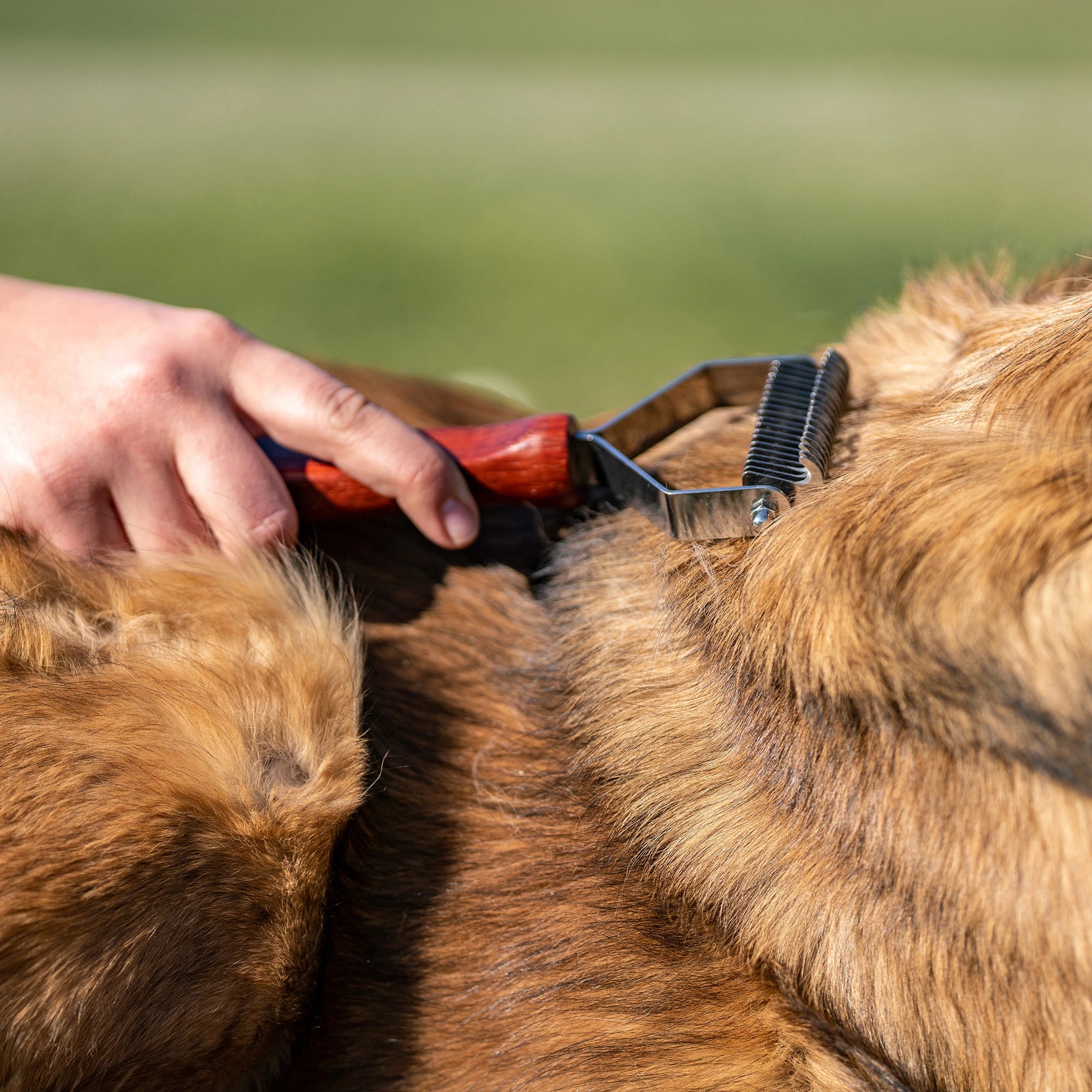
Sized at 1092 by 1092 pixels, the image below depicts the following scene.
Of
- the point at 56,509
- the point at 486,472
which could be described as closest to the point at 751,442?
the point at 486,472

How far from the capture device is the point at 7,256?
3.65 m

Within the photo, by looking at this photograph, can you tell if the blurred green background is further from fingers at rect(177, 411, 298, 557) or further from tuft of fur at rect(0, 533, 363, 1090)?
tuft of fur at rect(0, 533, 363, 1090)

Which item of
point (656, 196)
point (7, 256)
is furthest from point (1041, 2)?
point (7, 256)

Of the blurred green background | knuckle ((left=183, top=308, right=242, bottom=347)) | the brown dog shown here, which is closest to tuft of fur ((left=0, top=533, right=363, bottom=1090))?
the brown dog

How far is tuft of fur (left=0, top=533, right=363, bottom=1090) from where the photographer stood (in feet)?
2.39

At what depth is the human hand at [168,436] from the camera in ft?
3.18

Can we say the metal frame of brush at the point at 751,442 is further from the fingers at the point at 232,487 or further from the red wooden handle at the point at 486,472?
the fingers at the point at 232,487

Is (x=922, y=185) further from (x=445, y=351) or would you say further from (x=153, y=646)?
(x=153, y=646)

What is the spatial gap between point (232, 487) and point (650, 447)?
0.45 metres

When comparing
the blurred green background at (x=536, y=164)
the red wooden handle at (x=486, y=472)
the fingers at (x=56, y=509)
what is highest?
the blurred green background at (x=536, y=164)

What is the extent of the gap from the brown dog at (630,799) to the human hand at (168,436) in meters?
0.07

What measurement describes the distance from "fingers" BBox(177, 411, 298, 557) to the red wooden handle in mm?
45

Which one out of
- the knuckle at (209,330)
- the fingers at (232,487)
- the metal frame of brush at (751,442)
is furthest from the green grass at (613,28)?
the fingers at (232,487)

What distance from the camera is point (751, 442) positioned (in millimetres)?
938
